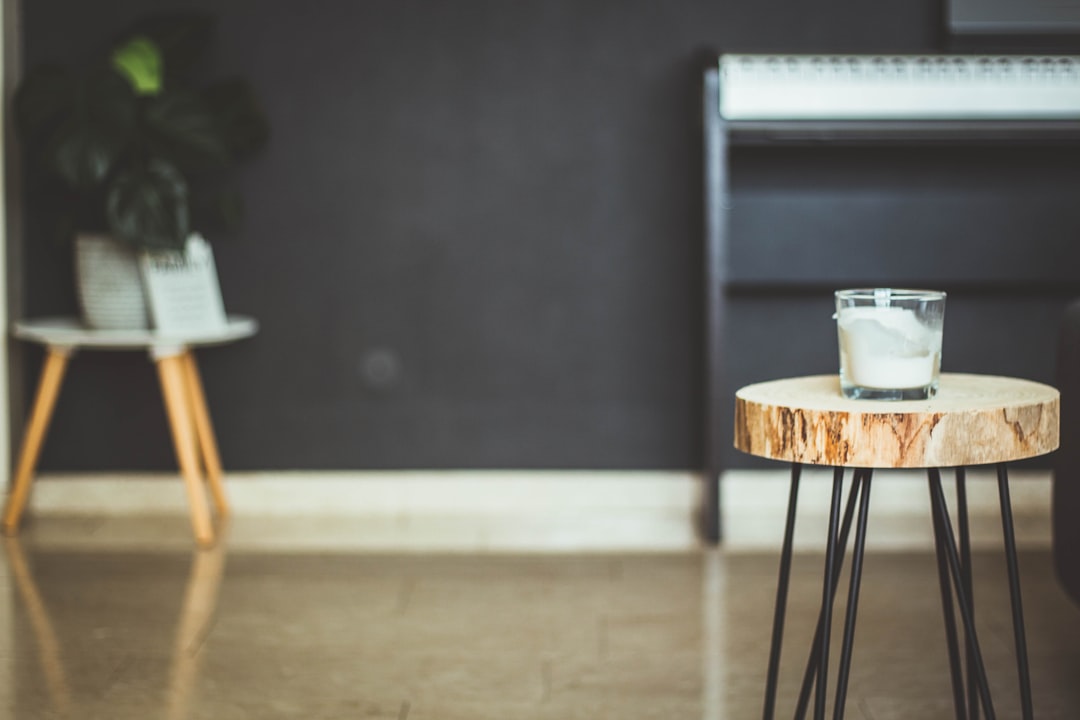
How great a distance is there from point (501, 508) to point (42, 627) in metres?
1.24

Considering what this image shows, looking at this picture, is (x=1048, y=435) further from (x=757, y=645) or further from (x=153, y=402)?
(x=153, y=402)

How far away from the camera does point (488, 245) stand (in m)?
3.00

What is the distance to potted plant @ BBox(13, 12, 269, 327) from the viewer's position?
2568 mm

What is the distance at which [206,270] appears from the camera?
2.76 meters

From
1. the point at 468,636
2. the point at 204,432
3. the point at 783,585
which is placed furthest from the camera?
the point at 204,432

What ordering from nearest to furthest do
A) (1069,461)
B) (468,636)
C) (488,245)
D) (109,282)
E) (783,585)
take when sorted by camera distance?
1. (783,585)
2. (1069,461)
3. (468,636)
4. (109,282)
5. (488,245)

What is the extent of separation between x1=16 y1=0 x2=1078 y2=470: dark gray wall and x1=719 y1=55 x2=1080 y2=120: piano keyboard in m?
0.28

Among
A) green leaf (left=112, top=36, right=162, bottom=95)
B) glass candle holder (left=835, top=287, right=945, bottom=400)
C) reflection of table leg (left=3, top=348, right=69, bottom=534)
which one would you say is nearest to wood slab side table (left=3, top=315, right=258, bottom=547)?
reflection of table leg (left=3, top=348, right=69, bottom=534)

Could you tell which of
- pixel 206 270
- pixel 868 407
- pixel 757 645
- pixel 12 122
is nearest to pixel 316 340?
pixel 206 270

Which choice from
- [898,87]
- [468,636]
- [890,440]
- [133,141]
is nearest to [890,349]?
[890,440]

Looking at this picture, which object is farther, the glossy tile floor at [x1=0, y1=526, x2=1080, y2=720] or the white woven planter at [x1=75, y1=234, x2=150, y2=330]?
the white woven planter at [x1=75, y1=234, x2=150, y2=330]

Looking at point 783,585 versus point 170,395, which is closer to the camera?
point 783,585

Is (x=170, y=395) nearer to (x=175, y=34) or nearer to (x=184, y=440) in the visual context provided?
(x=184, y=440)

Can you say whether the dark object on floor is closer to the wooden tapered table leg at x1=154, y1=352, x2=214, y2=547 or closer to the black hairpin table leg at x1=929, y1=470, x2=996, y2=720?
the black hairpin table leg at x1=929, y1=470, x2=996, y2=720
